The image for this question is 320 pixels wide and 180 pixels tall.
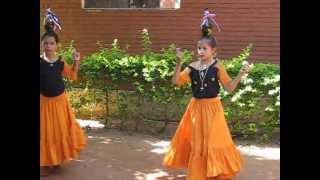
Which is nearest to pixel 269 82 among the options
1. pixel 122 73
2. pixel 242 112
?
pixel 242 112

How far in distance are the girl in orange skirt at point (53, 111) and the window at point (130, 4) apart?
174 inches

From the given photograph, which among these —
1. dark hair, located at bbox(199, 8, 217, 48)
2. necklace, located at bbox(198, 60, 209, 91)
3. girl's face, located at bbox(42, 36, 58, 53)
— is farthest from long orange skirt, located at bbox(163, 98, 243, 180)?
girl's face, located at bbox(42, 36, 58, 53)

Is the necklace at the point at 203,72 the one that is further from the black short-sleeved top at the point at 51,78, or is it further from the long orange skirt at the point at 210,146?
the black short-sleeved top at the point at 51,78

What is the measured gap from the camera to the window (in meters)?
10.7

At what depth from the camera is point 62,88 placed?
6.55 metres

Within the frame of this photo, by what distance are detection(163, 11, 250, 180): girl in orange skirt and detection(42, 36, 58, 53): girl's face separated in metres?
1.62

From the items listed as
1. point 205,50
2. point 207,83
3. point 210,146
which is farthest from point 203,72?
point 210,146

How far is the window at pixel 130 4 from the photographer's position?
10.7m

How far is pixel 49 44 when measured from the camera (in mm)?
6352

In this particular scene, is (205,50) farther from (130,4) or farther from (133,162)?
(130,4)

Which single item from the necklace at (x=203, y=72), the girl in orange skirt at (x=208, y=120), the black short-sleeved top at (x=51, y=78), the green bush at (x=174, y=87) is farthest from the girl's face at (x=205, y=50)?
the green bush at (x=174, y=87)

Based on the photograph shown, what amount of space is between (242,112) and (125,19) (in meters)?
3.73
